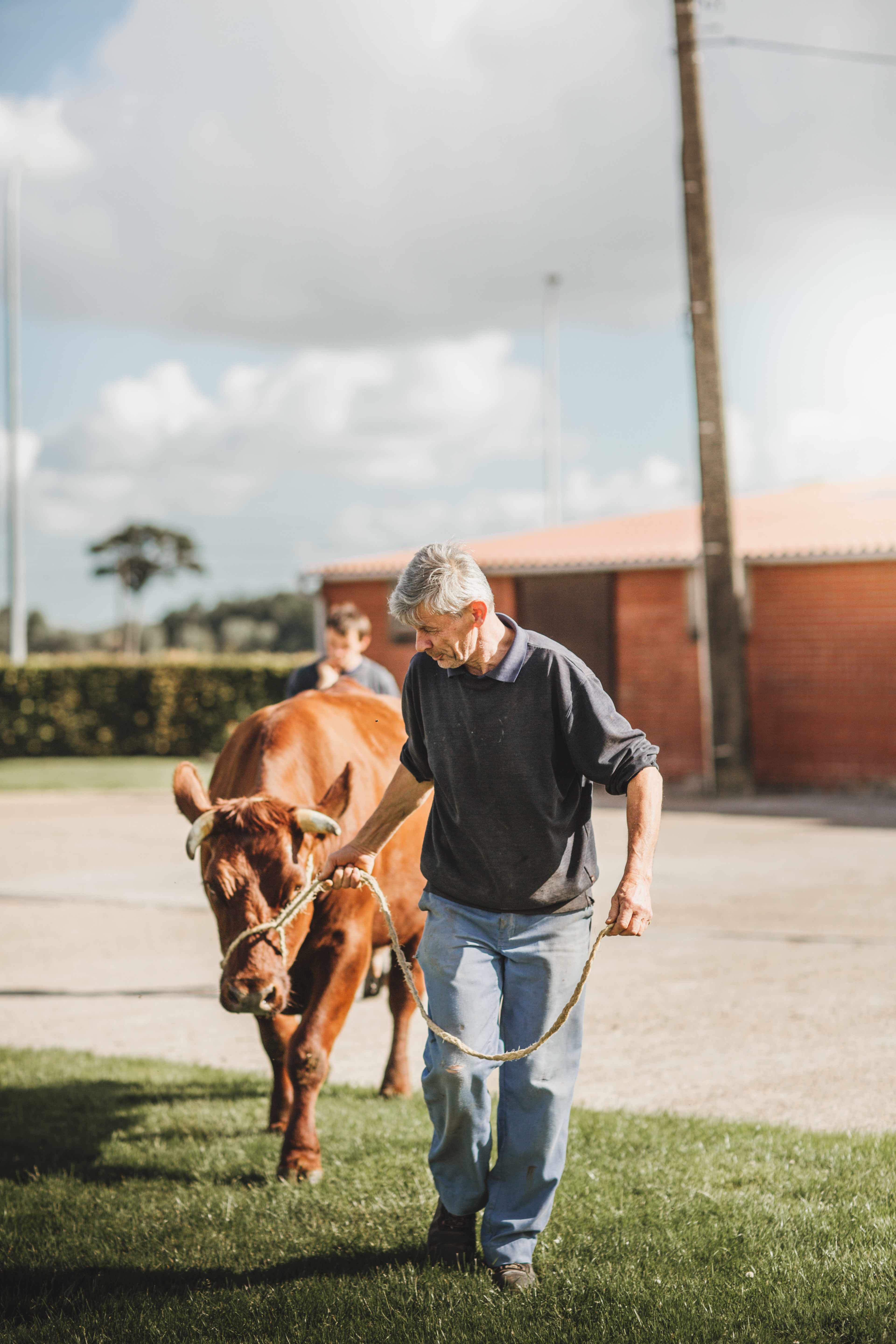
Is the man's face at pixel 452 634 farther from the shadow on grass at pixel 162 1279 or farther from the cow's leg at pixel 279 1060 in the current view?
the cow's leg at pixel 279 1060

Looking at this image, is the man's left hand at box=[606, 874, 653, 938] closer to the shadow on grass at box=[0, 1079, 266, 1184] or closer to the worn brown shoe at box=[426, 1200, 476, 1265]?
the worn brown shoe at box=[426, 1200, 476, 1265]

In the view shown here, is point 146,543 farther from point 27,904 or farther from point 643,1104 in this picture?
point 643,1104

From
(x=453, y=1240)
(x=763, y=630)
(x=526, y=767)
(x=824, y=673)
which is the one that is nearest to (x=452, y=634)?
(x=526, y=767)

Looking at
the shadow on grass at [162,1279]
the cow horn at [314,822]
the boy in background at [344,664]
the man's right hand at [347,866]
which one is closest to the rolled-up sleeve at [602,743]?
the man's right hand at [347,866]

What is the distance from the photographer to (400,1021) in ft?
20.5

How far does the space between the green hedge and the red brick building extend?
19.4ft

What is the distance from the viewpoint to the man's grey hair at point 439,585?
3.70 m

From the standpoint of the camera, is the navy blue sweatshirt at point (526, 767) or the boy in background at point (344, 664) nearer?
the navy blue sweatshirt at point (526, 767)

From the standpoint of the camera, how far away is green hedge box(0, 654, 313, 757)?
29.9 meters

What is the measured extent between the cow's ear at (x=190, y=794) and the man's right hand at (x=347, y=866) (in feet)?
1.61

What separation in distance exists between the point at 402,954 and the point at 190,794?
0.91 meters

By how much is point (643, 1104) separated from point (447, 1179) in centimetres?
213

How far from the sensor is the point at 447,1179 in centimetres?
393

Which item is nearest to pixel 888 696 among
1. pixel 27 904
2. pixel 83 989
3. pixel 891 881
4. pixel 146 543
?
pixel 891 881
